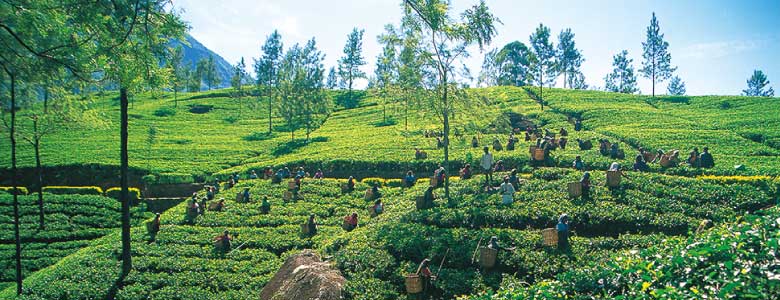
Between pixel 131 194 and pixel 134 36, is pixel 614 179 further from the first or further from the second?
pixel 131 194

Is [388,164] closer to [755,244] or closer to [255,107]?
[755,244]

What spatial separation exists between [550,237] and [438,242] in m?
4.25

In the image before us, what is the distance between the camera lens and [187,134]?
210 ft

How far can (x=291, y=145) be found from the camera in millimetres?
55375

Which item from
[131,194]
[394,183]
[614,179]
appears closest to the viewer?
[614,179]

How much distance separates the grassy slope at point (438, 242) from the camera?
17391mm

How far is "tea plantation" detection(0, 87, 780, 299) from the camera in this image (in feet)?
29.6

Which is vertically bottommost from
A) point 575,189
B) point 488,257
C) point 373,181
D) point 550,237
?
point 488,257

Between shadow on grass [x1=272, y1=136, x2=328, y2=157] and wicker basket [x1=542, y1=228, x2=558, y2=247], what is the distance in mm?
38039

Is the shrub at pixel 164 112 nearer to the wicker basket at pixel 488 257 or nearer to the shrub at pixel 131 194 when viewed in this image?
the shrub at pixel 131 194

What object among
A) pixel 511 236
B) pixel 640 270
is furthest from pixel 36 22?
pixel 511 236

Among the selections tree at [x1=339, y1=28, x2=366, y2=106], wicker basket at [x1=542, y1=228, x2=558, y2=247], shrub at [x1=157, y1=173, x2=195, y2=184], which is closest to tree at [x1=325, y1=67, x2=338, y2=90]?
tree at [x1=339, y1=28, x2=366, y2=106]

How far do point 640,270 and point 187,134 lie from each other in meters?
63.8

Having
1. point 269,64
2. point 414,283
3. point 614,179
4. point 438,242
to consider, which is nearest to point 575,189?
point 614,179
